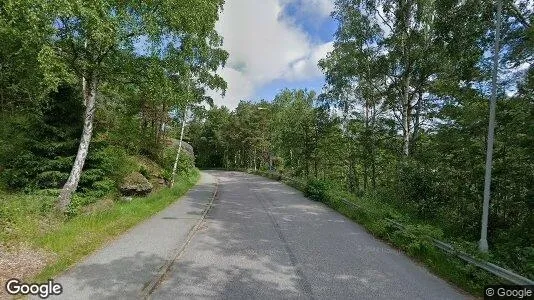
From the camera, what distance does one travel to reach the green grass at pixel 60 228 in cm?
797

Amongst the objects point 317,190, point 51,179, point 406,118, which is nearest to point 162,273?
point 51,179

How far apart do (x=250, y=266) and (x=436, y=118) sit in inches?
516

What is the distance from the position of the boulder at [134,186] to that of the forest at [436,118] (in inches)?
345

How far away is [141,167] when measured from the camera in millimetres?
20234

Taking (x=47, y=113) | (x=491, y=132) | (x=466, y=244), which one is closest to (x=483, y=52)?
(x=491, y=132)

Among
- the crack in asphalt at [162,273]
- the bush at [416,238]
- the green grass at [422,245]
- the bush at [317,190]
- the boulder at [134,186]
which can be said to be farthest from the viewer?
the bush at [317,190]

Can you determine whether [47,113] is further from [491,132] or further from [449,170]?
[449,170]

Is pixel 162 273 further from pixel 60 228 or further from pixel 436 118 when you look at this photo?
pixel 436 118

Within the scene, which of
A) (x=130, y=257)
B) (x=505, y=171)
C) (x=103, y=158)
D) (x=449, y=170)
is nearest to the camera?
(x=130, y=257)

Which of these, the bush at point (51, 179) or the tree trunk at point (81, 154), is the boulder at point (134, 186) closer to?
the bush at point (51, 179)

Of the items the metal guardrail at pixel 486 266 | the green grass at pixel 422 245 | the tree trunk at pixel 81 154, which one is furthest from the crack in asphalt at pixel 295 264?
the tree trunk at pixel 81 154

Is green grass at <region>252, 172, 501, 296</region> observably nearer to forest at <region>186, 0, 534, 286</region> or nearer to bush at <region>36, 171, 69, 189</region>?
forest at <region>186, 0, 534, 286</region>

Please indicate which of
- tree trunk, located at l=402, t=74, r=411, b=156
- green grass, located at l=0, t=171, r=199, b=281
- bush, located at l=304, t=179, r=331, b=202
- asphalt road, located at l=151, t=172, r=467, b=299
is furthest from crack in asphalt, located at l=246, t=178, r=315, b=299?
Result: tree trunk, located at l=402, t=74, r=411, b=156

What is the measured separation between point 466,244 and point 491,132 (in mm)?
2756
